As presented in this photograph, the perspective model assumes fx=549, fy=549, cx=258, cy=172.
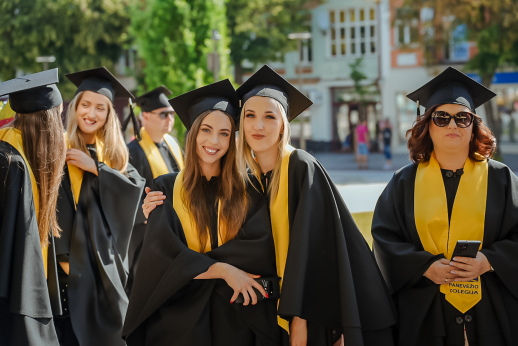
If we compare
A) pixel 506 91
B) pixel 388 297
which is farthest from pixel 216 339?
pixel 506 91

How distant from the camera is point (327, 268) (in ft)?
9.30

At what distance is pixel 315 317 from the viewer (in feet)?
9.11

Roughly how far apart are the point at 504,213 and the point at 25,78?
2786 millimetres

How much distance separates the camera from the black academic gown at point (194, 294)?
2.78m

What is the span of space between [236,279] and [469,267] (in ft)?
3.84

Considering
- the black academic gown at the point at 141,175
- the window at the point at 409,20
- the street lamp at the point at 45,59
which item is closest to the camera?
the black academic gown at the point at 141,175

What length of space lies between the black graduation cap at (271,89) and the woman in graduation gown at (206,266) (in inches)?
9.2

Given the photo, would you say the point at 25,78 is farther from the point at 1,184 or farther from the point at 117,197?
the point at 117,197

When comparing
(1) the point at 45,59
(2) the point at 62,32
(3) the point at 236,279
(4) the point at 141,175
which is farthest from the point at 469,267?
(1) the point at 45,59

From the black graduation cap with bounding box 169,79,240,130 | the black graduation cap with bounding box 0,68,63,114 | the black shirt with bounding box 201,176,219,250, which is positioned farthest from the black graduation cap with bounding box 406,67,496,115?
the black graduation cap with bounding box 0,68,63,114

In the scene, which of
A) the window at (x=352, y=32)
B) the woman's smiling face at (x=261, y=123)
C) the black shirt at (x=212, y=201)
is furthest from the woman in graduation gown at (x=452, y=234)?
the window at (x=352, y=32)

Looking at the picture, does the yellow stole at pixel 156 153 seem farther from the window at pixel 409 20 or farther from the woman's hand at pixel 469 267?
the window at pixel 409 20

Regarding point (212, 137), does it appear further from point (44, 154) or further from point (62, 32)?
point (62, 32)

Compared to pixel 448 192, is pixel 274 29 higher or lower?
higher
